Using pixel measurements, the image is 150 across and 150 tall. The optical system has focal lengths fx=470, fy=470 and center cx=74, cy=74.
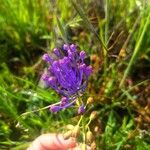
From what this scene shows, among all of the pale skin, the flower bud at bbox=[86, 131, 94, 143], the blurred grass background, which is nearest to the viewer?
the flower bud at bbox=[86, 131, 94, 143]

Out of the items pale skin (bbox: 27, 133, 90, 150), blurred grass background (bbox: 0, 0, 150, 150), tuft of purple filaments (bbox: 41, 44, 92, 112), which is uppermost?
blurred grass background (bbox: 0, 0, 150, 150)

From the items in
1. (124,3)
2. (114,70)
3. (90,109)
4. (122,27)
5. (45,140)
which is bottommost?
(45,140)

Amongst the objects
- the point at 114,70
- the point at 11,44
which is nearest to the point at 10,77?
the point at 11,44

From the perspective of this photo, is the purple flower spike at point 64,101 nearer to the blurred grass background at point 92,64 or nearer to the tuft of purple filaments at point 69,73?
the tuft of purple filaments at point 69,73

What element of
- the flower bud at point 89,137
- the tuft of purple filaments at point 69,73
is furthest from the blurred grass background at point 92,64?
the flower bud at point 89,137

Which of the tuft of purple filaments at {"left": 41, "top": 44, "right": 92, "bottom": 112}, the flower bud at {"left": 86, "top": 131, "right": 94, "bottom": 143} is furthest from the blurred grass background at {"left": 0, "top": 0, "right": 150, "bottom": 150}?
the flower bud at {"left": 86, "top": 131, "right": 94, "bottom": 143}

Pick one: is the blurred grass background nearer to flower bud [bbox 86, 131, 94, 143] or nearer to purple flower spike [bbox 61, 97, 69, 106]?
purple flower spike [bbox 61, 97, 69, 106]

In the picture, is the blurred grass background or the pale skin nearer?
the pale skin

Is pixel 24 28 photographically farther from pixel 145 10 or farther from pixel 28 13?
pixel 145 10
